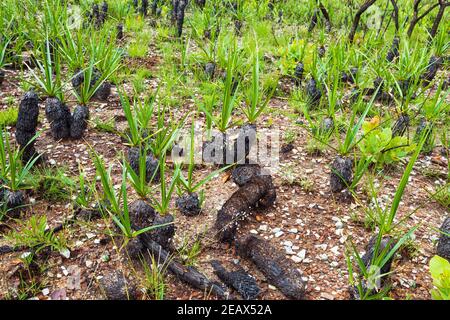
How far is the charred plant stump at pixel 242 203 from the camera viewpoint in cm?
231

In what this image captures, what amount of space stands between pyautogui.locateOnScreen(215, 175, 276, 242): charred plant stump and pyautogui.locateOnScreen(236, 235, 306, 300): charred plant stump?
4.9 inches

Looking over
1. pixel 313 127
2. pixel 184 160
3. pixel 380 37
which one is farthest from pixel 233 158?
pixel 380 37

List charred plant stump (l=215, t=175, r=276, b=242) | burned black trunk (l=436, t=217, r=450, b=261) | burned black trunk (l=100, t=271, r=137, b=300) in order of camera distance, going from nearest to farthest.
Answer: burned black trunk (l=100, t=271, r=137, b=300) < burned black trunk (l=436, t=217, r=450, b=261) < charred plant stump (l=215, t=175, r=276, b=242)

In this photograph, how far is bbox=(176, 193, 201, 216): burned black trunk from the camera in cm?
248

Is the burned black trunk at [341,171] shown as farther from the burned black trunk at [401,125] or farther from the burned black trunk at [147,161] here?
the burned black trunk at [147,161]

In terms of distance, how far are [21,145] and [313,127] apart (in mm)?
2185

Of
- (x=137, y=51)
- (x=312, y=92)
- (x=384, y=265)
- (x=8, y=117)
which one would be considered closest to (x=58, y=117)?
(x=8, y=117)

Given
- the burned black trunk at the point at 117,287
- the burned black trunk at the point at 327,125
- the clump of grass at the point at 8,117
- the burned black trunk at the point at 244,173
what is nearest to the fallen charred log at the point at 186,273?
the burned black trunk at the point at 117,287

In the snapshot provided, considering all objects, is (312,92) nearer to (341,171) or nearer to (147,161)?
(341,171)

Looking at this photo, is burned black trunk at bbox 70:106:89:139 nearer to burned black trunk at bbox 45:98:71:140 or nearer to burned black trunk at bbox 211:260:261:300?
burned black trunk at bbox 45:98:71:140

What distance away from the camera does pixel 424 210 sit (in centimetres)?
268

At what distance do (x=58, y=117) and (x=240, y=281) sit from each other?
1954 millimetres

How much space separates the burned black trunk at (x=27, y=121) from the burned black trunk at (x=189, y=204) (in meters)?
1.05

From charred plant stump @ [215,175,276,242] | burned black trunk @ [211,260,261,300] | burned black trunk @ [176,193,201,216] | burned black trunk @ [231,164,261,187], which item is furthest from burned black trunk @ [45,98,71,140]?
burned black trunk @ [211,260,261,300]
